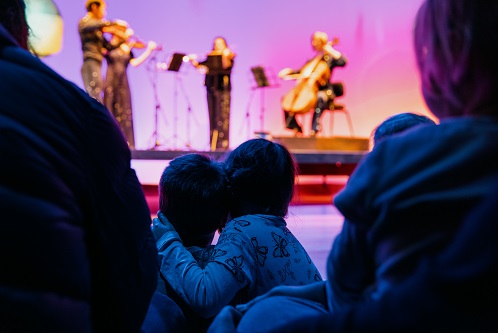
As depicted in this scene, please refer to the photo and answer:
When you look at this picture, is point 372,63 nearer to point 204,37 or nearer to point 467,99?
point 204,37

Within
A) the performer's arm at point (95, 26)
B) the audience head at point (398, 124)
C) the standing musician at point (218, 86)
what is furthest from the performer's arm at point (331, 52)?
the audience head at point (398, 124)

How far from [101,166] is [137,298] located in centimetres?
19

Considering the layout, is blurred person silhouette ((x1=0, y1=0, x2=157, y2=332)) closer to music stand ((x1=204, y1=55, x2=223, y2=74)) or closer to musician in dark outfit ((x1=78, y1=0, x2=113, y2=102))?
musician in dark outfit ((x1=78, y1=0, x2=113, y2=102))

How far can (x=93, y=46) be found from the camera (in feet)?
16.9

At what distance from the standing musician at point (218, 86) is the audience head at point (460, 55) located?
16.6 feet

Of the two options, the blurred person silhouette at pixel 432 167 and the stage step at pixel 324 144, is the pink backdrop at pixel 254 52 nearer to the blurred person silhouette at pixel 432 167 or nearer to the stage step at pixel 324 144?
the stage step at pixel 324 144

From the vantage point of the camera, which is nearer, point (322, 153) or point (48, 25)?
point (48, 25)

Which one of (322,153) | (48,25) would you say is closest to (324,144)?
(322,153)

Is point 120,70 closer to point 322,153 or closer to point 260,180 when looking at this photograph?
point 322,153

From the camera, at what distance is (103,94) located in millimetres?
5391

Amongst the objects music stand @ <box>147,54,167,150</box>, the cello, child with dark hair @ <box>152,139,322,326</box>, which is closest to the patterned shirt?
child with dark hair @ <box>152,139,322,326</box>

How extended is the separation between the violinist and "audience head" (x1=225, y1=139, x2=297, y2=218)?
170 inches

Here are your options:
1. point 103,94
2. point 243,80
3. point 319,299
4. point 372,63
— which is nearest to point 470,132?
point 319,299

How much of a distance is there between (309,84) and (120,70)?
7.37ft
